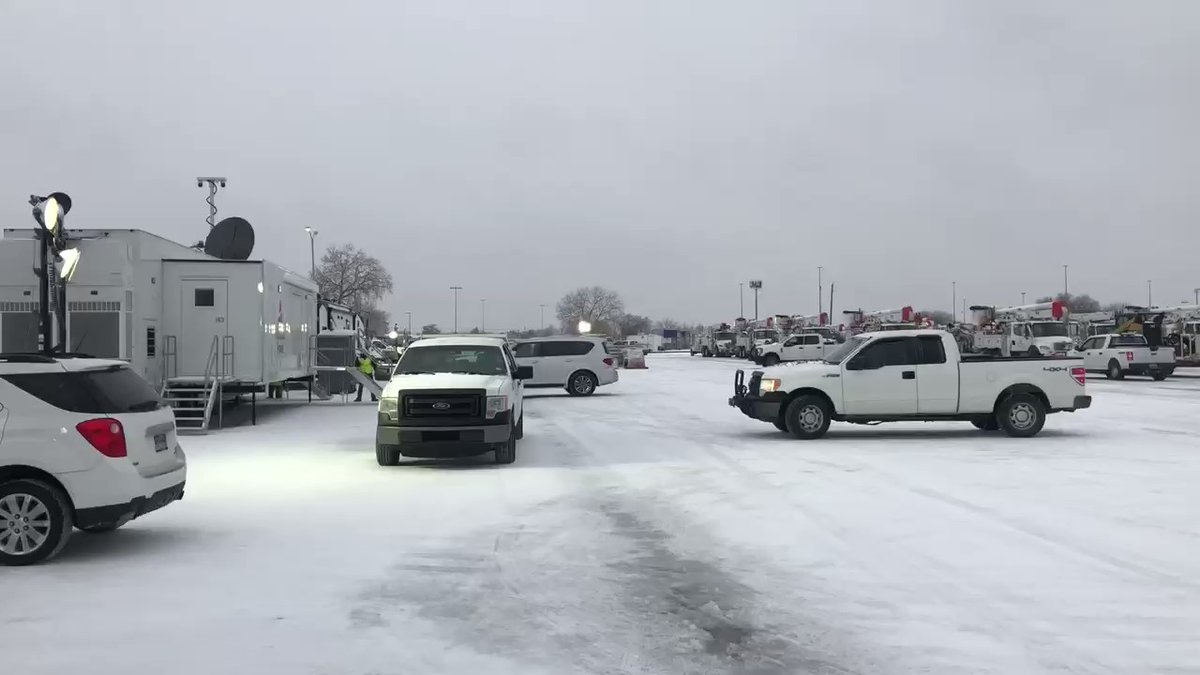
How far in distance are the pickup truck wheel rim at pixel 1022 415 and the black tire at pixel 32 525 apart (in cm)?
1393

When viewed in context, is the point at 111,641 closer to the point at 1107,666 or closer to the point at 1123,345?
the point at 1107,666

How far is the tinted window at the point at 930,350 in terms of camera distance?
15.3 m

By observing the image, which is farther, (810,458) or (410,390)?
(810,458)

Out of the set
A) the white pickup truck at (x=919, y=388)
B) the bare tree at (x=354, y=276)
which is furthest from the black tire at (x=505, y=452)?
the bare tree at (x=354, y=276)

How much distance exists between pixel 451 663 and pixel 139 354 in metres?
14.2

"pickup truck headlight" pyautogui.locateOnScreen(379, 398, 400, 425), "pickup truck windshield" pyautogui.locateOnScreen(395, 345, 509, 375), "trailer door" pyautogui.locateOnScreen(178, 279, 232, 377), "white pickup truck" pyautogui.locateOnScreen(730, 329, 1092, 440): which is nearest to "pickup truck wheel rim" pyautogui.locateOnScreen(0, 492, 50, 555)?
"pickup truck headlight" pyautogui.locateOnScreen(379, 398, 400, 425)

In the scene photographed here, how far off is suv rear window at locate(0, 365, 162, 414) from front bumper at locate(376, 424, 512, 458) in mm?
4752

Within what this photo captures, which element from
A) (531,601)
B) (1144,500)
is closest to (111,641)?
(531,601)

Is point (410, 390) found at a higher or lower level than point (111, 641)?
higher

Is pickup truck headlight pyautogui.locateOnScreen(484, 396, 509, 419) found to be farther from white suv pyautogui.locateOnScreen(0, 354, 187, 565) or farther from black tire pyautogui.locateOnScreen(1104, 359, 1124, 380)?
black tire pyautogui.locateOnScreen(1104, 359, 1124, 380)

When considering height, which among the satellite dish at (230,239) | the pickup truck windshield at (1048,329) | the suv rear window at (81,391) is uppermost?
the satellite dish at (230,239)

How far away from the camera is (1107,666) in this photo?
190 inches

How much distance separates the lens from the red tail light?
703 cm

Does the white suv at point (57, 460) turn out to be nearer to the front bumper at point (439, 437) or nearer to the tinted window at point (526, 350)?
the front bumper at point (439, 437)
